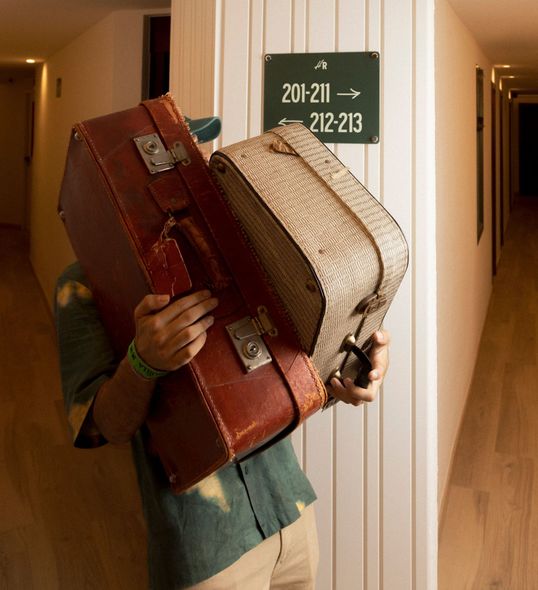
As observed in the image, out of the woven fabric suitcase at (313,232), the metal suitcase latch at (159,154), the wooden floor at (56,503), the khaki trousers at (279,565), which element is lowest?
the wooden floor at (56,503)

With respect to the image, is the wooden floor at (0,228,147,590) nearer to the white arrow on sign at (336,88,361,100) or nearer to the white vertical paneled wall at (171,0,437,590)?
the white vertical paneled wall at (171,0,437,590)

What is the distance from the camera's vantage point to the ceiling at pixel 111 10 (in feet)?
10.3

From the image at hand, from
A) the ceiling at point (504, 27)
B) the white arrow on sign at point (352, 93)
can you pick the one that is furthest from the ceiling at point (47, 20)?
the white arrow on sign at point (352, 93)

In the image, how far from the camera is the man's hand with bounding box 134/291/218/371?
803 millimetres

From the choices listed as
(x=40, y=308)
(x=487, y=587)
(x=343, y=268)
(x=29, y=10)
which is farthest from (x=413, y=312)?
(x=40, y=308)

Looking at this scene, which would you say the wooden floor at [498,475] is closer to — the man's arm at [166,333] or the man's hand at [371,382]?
the man's hand at [371,382]

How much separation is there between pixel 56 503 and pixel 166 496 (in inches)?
87.6

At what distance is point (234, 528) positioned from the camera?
1.01 metres

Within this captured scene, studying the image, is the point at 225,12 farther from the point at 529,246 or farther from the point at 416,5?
the point at 529,246

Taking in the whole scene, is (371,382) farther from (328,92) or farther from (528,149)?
(528,149)

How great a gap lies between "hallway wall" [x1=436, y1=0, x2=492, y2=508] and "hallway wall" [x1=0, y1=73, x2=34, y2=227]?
7.35 m

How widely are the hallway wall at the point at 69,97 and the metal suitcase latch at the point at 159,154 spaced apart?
3.21m

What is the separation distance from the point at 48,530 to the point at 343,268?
2.48 m

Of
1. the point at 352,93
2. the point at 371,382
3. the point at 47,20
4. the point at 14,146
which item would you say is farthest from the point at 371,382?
the point at 14,146
